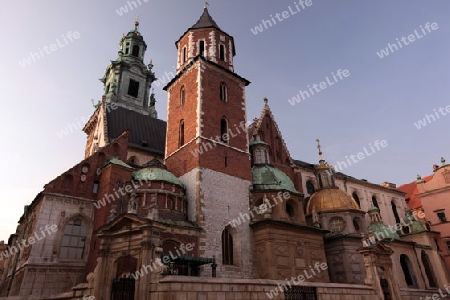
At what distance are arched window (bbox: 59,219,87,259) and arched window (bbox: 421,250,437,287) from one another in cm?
2513

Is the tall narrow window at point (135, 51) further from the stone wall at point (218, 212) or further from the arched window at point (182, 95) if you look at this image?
the stone wall at point (218, 212)

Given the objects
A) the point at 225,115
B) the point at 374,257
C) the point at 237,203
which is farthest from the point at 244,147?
the point at 374,257

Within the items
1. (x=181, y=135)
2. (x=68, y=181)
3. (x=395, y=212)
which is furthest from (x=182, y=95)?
(x=395, y=212)

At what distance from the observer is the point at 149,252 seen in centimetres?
1145

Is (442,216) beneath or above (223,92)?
beneath

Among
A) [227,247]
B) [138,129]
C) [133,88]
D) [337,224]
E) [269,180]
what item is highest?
[133,88]

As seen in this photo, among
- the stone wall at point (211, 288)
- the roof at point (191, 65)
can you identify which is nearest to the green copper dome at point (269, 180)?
the roof at point (191, 65)

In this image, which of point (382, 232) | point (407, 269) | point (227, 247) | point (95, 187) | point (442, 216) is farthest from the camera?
point (442, 216)

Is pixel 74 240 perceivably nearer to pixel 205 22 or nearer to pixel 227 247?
pixel 227 247

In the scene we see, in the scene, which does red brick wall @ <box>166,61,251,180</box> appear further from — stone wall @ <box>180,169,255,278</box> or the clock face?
the clock face

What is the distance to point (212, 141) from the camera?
21.5 metres

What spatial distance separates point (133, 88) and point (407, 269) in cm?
3320

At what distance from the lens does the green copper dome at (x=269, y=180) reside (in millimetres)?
22266

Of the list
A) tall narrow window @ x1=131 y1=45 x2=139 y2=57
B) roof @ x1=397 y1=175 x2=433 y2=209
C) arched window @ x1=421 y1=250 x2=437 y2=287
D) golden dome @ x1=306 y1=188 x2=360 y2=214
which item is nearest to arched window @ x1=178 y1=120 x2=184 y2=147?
golden dome @ x1=306 y1=188 x2=360 y2=214
